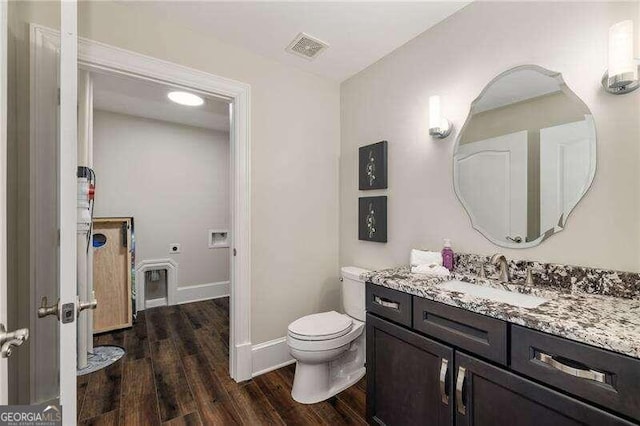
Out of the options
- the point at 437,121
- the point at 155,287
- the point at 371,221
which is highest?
the point at 437,121

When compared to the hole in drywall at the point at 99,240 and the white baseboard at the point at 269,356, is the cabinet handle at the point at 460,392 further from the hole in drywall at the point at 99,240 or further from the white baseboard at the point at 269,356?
the hole in drywall at the point at 99,240

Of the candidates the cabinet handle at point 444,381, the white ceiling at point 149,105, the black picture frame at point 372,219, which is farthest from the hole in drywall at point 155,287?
the cabinet handle at point 444,381

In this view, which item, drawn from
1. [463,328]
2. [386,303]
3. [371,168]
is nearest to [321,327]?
[386,303]

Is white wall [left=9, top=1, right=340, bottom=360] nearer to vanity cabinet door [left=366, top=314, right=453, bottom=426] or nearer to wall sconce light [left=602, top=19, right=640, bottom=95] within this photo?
vanity cabinet door [left=366, top=314, right=453, bottom=426]

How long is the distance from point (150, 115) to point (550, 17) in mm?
3695

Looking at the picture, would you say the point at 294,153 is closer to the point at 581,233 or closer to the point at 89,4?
the point at 89,4

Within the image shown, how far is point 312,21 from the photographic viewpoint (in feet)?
5.95

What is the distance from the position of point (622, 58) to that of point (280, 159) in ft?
6.26

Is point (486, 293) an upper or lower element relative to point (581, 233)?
lower

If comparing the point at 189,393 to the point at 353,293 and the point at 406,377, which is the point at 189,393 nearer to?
the point at 353,293

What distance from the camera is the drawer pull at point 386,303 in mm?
1433

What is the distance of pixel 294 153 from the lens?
2.35 metres

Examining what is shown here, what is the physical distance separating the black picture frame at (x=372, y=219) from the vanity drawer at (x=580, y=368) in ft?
4.02

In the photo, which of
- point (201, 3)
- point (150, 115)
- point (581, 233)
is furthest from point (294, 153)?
point (150, 115)
